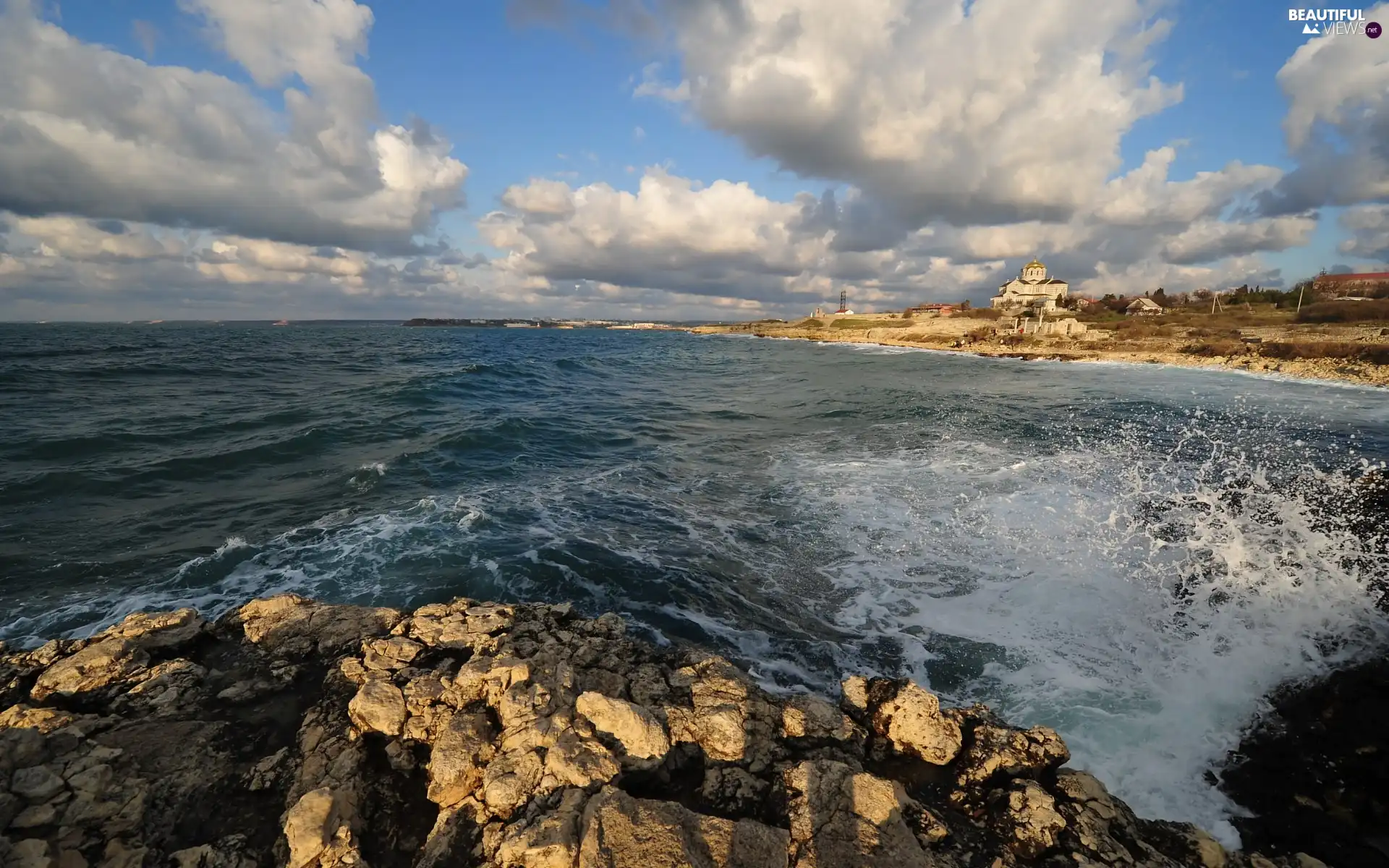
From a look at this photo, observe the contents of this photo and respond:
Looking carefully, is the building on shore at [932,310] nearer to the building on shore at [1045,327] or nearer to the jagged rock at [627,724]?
the building on shore at [1045,327]

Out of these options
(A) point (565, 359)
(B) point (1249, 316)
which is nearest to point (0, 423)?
(A) point (565, 359)

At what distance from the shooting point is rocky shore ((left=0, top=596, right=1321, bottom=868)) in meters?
4.12

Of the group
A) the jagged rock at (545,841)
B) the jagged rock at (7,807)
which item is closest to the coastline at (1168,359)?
the jagged rock at (545,841)

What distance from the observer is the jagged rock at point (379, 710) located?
529 centimetres

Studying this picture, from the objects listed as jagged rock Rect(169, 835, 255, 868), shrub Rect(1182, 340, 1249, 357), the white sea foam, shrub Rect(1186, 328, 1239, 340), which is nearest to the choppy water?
the white sea foam

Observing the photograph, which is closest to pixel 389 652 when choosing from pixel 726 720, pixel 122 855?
pixel 122 855

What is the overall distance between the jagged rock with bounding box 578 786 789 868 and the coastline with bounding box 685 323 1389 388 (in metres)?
55.6

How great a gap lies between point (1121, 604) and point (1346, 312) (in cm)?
8909

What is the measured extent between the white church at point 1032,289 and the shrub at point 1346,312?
3785cm

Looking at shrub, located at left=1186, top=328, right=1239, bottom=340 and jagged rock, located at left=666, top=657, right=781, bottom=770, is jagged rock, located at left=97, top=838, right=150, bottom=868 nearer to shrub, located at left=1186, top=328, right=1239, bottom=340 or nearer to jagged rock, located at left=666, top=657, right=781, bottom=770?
jagged rock, located at left=666, top=657, right=781, bottom=770

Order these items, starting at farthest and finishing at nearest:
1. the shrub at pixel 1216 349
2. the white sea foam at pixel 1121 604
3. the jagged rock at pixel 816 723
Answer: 1. the shrub at pixel 1216 349
2. the white sea foam at pixel 1121 604
3. the jagged rock at pixel 816 723

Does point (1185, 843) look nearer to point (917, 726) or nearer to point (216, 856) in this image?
point (917, 726)

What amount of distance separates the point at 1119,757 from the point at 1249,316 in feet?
335

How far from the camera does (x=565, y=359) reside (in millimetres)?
64000
